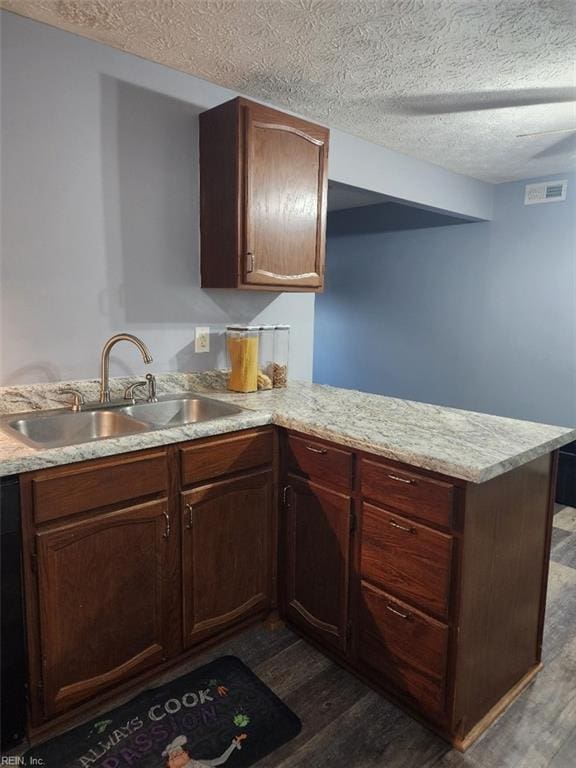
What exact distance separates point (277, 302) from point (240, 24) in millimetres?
1257

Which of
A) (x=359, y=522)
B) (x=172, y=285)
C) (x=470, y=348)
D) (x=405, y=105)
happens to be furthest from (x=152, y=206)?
(x=470, y=348)

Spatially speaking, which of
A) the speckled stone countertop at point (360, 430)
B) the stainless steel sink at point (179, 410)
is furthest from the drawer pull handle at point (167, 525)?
the stainless steel sink at point (179, 410)

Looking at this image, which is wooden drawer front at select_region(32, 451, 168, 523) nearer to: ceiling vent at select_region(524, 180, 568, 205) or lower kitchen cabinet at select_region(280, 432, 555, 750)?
lower kitchen cabinet at select_region(280, 432, 555, 750)

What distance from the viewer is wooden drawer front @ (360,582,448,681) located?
154 centimetres

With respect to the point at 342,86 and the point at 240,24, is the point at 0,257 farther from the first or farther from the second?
the point at 342,86

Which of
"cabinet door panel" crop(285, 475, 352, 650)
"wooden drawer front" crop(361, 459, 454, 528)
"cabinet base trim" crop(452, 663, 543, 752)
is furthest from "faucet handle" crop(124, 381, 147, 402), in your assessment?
"cabinet base trim" crop(452, 663, 543, 752)

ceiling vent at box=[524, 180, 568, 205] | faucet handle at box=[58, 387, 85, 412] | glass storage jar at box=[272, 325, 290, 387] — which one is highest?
ceiling vent at box=[524, 180, 568, 205]

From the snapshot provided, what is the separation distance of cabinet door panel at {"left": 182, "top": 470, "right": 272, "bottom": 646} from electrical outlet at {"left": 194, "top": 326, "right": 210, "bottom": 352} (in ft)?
2.40

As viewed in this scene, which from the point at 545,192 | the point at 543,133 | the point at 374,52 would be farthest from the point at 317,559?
the point at 545,192

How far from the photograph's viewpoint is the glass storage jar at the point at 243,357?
2402 mm

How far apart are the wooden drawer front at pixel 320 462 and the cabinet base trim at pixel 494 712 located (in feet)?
2.67

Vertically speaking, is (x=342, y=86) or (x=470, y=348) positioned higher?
(x=342, y=86)

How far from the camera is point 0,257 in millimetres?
1826

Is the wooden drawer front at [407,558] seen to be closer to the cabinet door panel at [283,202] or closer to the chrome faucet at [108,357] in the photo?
the chrome faucet at [108,357]
